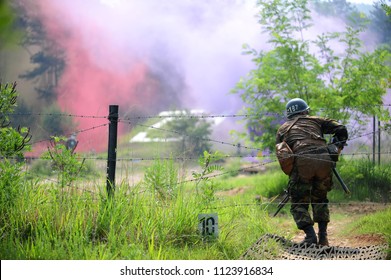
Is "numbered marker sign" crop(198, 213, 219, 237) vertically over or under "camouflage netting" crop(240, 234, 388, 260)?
over

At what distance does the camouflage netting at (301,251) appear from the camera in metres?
5.13

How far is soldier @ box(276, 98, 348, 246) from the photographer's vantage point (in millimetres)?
5598

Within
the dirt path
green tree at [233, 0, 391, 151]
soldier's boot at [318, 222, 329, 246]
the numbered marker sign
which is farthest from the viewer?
green tree at [233, 0, 391, 151]

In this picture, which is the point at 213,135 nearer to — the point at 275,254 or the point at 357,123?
the point at 357,123

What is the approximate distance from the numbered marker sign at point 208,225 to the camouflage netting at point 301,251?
37 cm

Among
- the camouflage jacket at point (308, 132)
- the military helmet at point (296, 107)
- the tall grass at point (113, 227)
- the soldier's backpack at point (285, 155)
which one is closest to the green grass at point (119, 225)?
the tall grass at point (113, 227)

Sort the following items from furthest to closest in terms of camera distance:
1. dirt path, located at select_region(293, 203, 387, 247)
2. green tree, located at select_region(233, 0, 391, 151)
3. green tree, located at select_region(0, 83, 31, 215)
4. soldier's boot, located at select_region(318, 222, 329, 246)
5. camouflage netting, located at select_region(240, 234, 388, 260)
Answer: green tree, located at select_region(233, 0, 391, 151) < dirt path, located at select_region(293, 203, 387, 247) < soldier's boot, located at select_region(318, 222, 329, 246) < green tree, located at select_region(0, 83, 31, 215) < camouflage netting, located at select_region(240, 234, 388, 260)

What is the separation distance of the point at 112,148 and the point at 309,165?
1.85m

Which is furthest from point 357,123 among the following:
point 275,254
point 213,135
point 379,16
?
point 275,254

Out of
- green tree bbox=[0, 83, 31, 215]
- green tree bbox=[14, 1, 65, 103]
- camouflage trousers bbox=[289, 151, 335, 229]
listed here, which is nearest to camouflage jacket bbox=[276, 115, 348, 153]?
camouflage trousers bbox=[289, 151, 335, 229]

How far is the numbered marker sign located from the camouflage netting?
14.6 inches

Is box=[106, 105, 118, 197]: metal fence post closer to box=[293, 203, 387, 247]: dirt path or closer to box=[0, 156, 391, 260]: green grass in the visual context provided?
box=[0, 156, 391, 260]: green grass

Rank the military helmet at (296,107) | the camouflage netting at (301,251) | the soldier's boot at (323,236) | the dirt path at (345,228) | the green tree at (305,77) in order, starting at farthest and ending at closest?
1. the green tree at (305,77)
2. the dirt path at (345,228)
3. the military helmet at (296,107)
4. the soldier's boot at (323,236)
5. the camouflage netting at (301,251)

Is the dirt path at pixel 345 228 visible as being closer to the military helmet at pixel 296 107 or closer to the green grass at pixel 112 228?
the green grass at pixel 112 228
